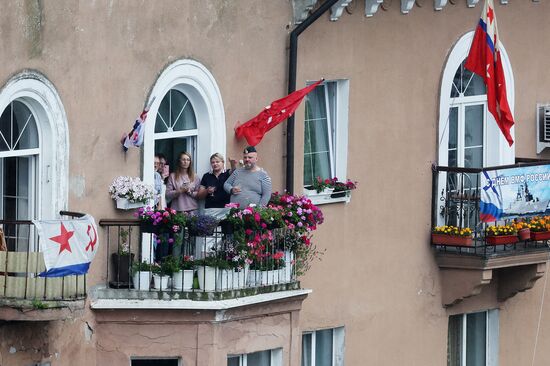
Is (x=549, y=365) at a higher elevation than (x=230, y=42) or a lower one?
lower

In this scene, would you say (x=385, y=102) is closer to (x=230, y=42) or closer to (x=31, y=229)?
(x=230, y=42)

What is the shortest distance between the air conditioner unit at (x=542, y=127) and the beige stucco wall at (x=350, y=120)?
123 mm

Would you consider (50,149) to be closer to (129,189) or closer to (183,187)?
(129,189)

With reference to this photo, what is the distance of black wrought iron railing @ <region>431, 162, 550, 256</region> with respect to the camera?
1347 inches

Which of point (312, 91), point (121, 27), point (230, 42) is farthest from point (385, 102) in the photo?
point (121, 27)

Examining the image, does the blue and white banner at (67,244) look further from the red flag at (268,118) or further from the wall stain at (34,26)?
the red flag at (268,118)

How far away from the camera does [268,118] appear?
31094 millimetres

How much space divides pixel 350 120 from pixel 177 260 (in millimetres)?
5225

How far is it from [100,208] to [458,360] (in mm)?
9065

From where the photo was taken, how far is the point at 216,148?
3072 cm

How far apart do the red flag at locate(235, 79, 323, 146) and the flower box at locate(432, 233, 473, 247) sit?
13.2 feet

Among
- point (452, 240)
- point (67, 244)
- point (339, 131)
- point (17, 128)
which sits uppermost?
point (339, 131)

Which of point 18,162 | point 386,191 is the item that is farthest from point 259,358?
point 18,162

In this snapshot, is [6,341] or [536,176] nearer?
[6,341]
